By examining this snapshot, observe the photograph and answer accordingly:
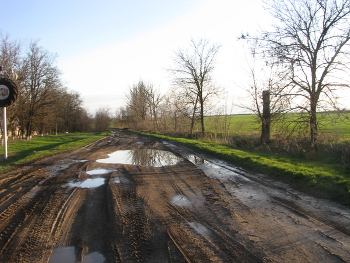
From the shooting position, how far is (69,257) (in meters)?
3.20

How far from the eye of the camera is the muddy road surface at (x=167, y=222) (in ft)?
10.7

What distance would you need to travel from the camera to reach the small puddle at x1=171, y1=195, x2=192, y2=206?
5.28 metres

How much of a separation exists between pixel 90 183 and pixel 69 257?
4033 mm

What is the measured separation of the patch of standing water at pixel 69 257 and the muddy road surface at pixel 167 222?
0.04 ft

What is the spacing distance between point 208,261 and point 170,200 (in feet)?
8.11

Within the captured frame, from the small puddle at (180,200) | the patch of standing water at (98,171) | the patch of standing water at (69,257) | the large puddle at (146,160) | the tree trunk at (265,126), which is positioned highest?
the tree trunk at (265,126)

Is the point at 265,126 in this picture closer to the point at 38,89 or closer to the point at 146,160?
the point at 146,160

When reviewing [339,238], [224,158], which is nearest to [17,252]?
[339,238]

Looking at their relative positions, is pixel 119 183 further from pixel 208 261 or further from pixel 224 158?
pixel 224 158

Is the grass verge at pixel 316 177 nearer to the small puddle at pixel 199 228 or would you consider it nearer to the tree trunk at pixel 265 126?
the small puddle at pixel 199 228

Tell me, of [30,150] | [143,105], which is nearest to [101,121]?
[143,105]

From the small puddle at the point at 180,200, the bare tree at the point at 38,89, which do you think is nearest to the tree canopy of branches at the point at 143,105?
the bare tree at the point at 38,89

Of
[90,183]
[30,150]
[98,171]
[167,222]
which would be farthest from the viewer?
[30,150]

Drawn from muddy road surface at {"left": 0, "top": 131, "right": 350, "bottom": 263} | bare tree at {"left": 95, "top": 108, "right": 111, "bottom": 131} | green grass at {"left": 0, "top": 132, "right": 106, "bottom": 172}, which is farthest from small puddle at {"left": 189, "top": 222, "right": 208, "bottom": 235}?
bare tree at {"left": 95, "top": 108, "right": 111, "bottom": 131}
